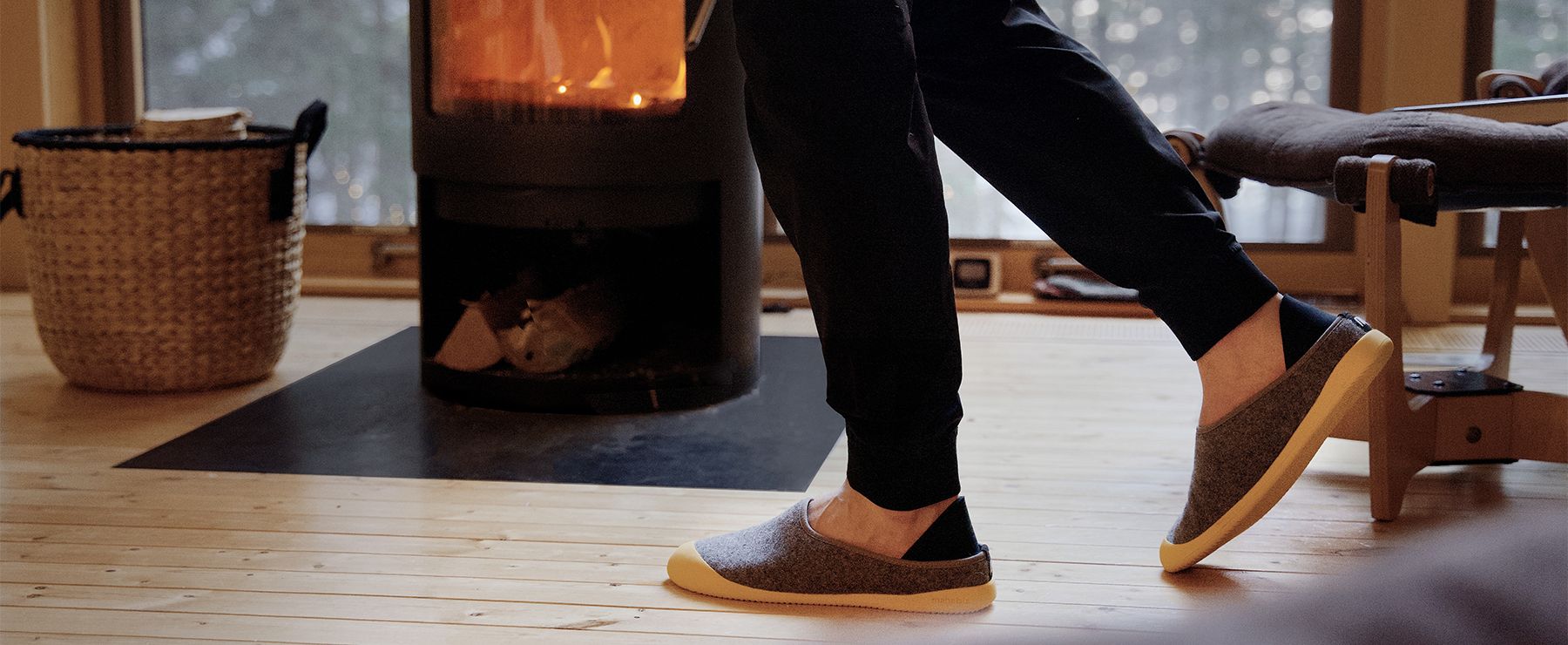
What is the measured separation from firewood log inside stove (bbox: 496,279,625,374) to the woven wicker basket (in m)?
0.40

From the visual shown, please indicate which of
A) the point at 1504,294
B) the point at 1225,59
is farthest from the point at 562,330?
the point at 1225,59

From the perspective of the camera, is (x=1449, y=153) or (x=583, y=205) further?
(x=583, y=205)

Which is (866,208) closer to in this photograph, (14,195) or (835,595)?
(835,595)

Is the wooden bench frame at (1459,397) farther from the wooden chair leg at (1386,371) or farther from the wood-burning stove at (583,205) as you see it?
the wood-burning stove at (583,205)

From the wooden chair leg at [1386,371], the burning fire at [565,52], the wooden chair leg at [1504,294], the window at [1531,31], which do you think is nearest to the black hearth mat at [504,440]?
the burning fire at [565,52]

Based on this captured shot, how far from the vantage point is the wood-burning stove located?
1863mm

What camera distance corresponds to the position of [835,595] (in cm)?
120

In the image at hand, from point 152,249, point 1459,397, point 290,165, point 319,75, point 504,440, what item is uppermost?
point 319,75

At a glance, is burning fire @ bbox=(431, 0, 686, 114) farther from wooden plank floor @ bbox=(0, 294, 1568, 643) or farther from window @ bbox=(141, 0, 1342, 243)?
window @ bbox=(141, 0, 1342, 243)

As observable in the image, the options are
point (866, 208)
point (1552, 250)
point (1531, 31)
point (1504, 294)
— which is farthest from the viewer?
point (1531, 31)

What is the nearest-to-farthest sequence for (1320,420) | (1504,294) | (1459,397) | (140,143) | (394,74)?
(1320,420) < (1459,397) < (1504,294) < (140,143) < (394,74)

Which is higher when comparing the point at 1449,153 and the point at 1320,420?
the point at 1449,153

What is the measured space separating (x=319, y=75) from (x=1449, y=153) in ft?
7.79

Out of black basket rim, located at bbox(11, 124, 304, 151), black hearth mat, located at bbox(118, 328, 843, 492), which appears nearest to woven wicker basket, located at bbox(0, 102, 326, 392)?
black basket rim, located at bbox(11, 124, 304, 151)
